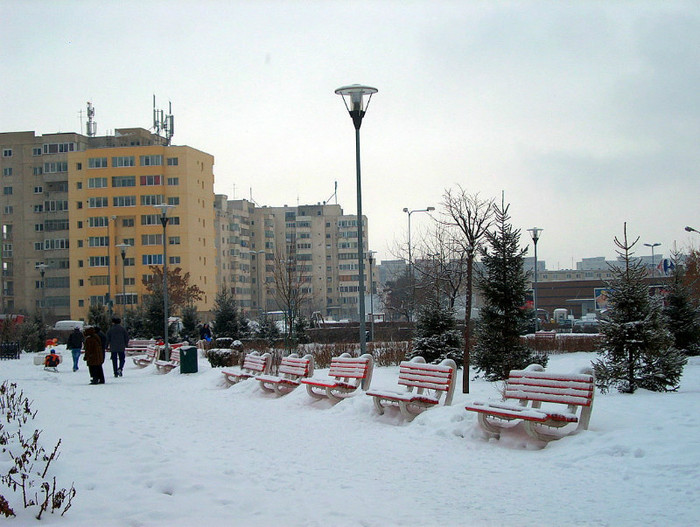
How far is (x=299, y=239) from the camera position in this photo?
481 feet

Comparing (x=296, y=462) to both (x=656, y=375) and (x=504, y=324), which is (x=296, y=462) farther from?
(x=504, y=324)

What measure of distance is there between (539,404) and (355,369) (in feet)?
15.6

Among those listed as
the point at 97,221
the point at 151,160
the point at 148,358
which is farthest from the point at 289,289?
the point at 97,221

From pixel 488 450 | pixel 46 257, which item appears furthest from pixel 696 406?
pixel 46 257

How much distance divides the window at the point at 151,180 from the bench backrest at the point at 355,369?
86.6 meters

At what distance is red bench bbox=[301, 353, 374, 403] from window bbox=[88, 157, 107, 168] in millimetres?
91088

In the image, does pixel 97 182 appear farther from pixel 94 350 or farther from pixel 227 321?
pixel 94 350

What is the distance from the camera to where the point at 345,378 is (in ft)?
50.0

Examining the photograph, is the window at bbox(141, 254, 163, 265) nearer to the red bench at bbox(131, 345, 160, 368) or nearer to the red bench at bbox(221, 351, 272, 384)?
the red bench at bbox(131, 345, 160, 368)

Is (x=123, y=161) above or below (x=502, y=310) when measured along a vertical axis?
above

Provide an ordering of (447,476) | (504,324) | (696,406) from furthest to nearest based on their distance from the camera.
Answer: (504,324), (696,406), (447,476)

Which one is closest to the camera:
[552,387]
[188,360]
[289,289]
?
[552,387]

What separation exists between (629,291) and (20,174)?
353 feet

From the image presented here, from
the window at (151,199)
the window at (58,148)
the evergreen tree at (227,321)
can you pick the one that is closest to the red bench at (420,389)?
the evergreen tree at (227,321)
